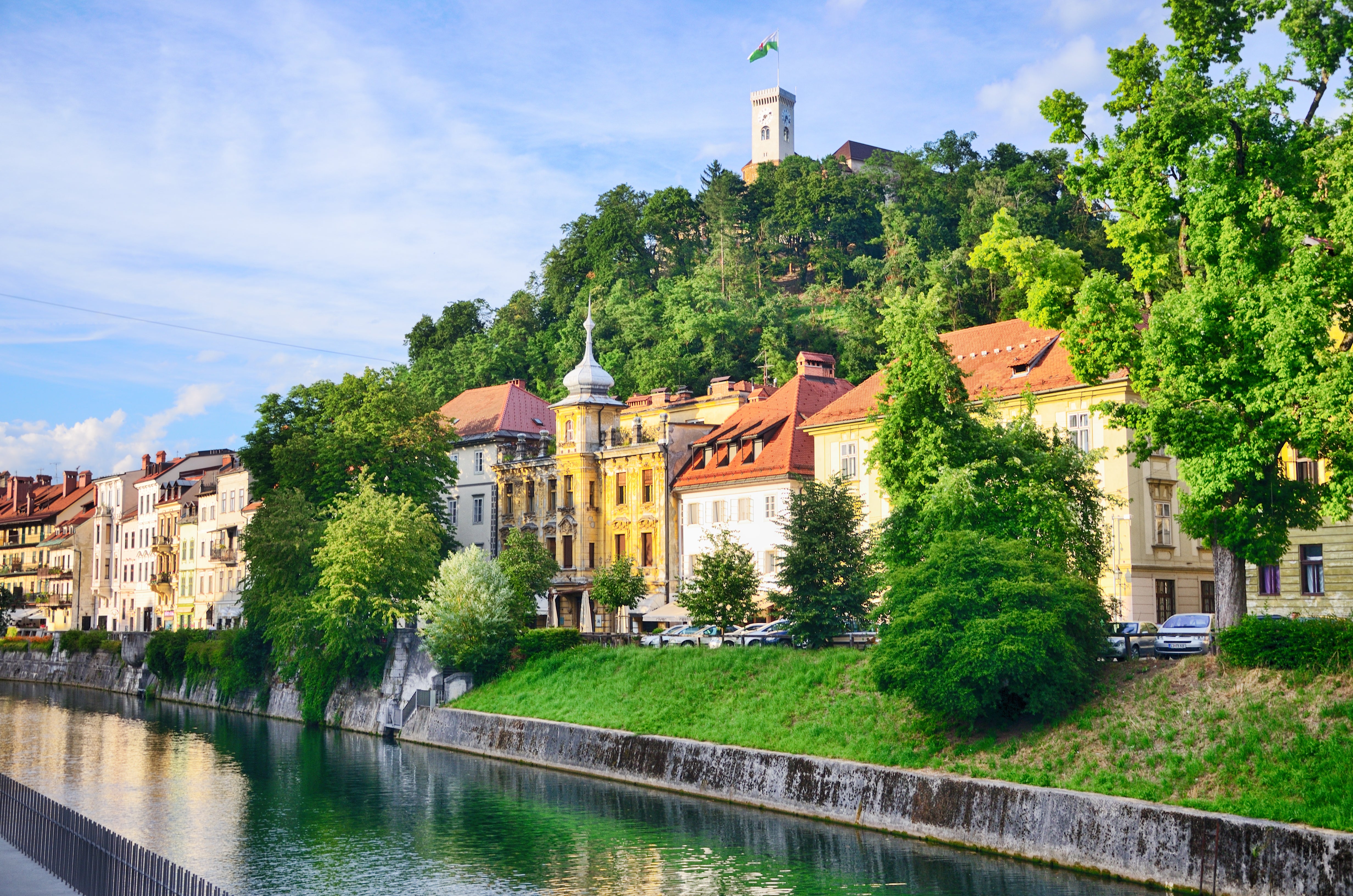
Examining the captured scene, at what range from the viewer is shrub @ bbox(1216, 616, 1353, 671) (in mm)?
27734

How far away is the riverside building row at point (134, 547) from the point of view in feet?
349

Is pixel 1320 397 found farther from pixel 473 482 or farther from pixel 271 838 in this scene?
pixel 473 482

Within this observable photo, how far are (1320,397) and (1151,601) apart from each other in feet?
79.3

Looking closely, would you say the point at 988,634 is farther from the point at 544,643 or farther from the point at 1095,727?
the point at 544,643

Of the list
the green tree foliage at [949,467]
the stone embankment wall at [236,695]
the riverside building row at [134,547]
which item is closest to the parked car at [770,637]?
the green tree foliage at [949,467]

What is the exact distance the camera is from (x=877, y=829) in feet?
103

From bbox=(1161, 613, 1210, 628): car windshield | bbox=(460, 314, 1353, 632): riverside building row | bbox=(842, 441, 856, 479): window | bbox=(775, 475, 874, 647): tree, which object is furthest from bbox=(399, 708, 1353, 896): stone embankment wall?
bbox=(842, 441, 856, 479): window

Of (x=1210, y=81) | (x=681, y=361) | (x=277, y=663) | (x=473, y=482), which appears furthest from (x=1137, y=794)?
(x=681, y=361)

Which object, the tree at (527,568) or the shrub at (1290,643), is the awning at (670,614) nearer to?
the tree at (527,568)

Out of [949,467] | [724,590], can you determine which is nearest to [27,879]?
[949,467]

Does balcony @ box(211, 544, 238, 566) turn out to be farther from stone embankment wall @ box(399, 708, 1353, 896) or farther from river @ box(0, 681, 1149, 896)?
stone embankment wall @ box(399, 708, 1353, 896)

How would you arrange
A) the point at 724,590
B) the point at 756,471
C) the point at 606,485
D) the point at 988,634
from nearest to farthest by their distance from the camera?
1. the point at 988,634
2. the point at 724,590
3. the point at 756,471
4. the point at 606,485

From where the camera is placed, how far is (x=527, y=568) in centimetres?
6438

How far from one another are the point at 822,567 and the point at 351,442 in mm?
30999
